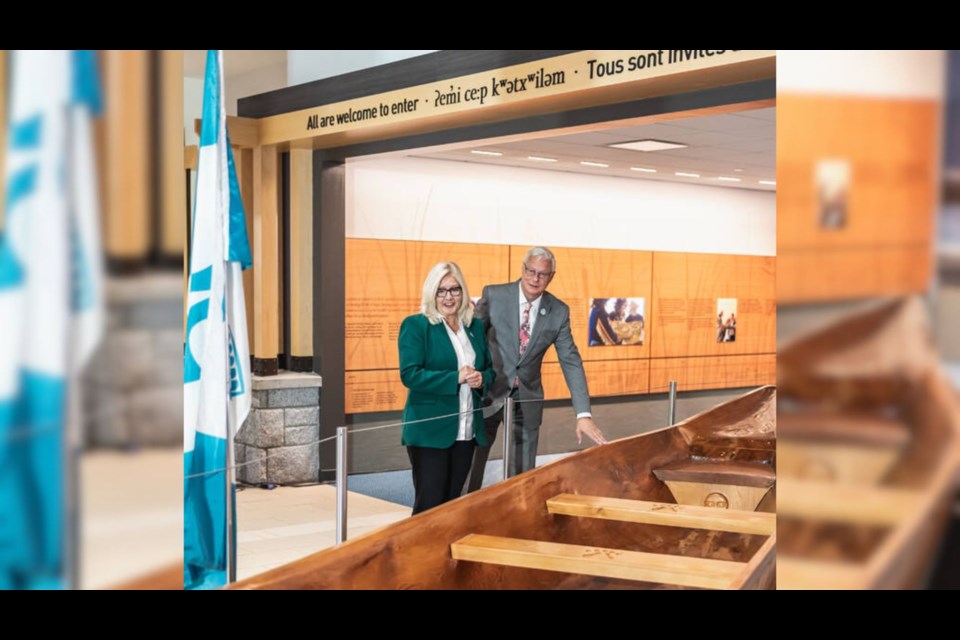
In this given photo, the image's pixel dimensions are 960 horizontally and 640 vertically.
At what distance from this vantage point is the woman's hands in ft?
17.1

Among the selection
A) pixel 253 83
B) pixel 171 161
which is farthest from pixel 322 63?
pixel 171 161

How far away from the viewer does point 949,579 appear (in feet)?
2.47

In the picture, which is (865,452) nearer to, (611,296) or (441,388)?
(441,388)

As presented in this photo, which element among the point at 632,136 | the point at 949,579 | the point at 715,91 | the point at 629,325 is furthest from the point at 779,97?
the point at 629,325

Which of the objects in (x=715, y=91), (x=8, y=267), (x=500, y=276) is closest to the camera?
(x=8, y=267)

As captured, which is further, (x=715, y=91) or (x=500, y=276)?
(x=500, y=276)

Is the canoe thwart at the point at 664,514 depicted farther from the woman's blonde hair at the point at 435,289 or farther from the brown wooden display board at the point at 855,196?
the brown wooden display board at the point at 855,196

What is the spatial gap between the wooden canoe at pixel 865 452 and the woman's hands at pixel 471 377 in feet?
14.3

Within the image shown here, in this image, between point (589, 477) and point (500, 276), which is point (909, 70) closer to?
point (589, 477)

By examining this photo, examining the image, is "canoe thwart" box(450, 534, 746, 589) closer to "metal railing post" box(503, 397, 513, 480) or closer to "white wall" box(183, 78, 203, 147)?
"metal railing post" box(503, 397, 513, 480)

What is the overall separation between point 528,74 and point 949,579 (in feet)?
18.1

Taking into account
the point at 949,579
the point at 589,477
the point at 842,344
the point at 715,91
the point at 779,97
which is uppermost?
the point at 715,91

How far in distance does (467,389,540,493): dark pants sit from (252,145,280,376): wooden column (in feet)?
11.8

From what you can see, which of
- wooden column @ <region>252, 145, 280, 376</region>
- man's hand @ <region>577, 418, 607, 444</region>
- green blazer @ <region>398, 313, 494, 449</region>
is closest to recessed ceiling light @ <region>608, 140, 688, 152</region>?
wooden column @ <region>252, 145, 280, 376</region>
